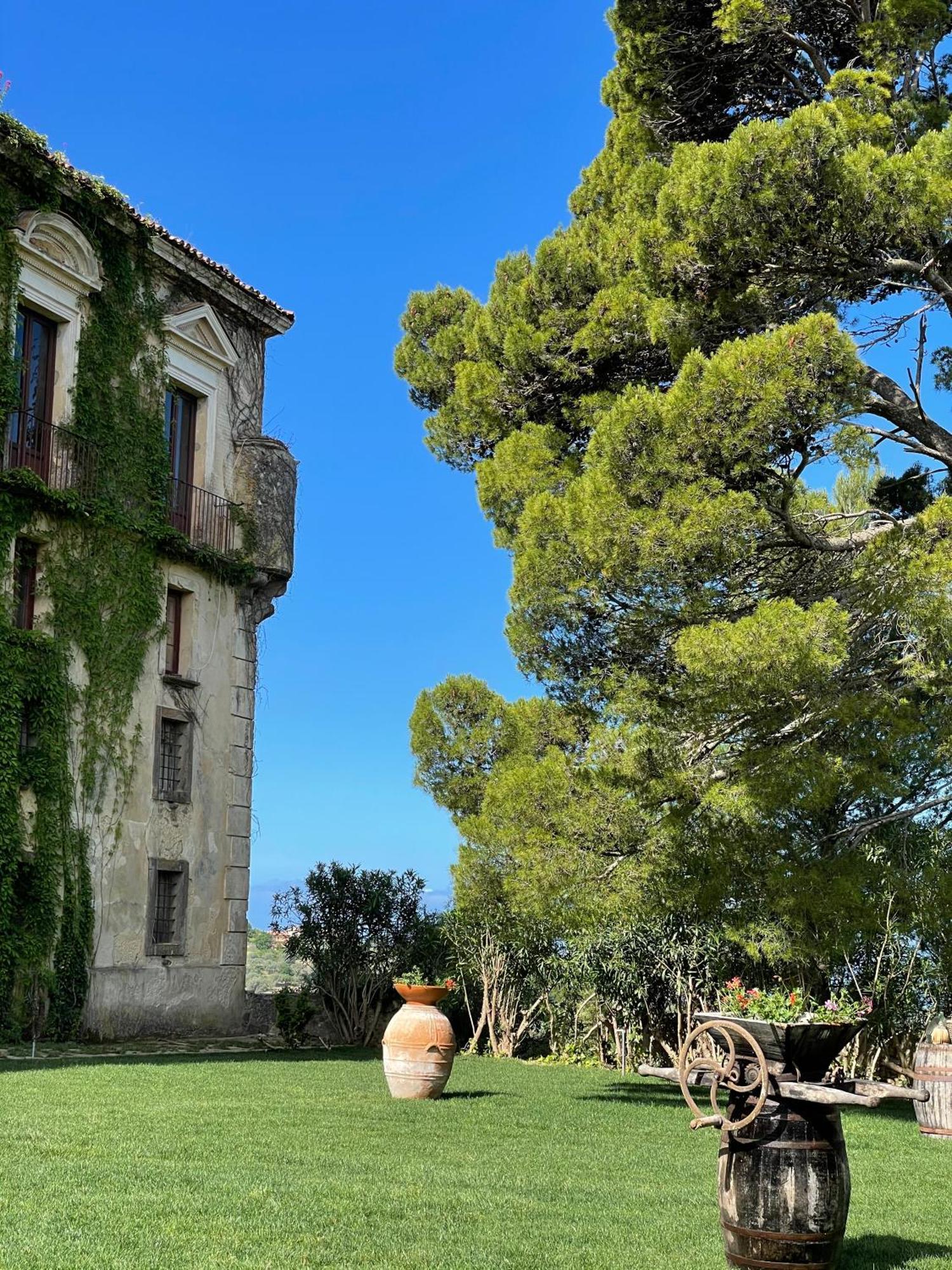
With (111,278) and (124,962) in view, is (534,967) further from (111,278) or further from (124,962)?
(111,278)

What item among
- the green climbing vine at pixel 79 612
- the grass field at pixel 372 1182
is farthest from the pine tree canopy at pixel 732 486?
the green climbing vine at pixel 79 612

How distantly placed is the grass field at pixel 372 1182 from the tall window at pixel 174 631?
344 inches

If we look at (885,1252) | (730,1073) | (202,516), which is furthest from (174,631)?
(730,1073)

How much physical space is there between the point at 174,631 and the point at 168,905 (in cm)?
417

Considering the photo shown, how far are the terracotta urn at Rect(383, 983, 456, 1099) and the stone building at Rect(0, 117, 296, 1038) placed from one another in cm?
697

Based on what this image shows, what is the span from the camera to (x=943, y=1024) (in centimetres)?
1148

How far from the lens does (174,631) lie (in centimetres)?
2039

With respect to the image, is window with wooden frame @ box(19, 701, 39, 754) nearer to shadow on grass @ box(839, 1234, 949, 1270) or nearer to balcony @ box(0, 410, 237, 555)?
balcony @ box(0, 410, 237, 555)

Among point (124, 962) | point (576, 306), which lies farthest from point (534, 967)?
point (576, 306)

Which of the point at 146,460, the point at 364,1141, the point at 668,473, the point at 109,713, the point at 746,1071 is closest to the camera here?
the point at 746,1071

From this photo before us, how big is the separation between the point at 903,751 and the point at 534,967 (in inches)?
305

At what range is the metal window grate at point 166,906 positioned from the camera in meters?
19.3

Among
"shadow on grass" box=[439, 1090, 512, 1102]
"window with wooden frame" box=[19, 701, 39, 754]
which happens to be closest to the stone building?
"window with wooden frame" box=[19, 701, 39, 754]

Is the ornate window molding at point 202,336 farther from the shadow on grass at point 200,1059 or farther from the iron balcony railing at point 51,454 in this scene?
the shadow on grass at point 200,1059
